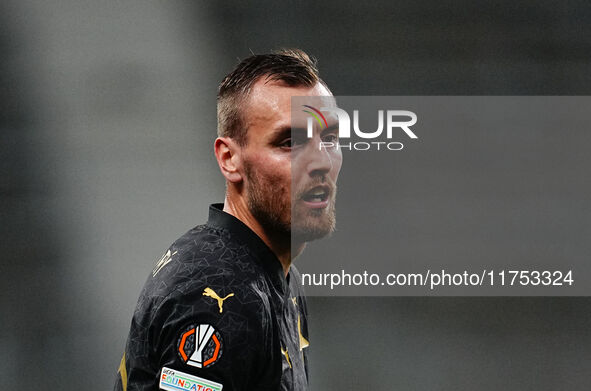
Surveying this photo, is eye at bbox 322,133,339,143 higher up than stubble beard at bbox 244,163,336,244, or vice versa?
eye at bbox 322,133,339,143

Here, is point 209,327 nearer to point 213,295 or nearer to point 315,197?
point 213,295

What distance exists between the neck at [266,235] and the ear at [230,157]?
0.06 meters

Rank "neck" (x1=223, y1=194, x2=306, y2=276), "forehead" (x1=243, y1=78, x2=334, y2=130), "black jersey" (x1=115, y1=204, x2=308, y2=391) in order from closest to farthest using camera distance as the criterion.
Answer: "black jersey" (x1=115, y1=204, x2=308, y2=391), "forehead" (x1=243, y1=78, x2=334, y2=130), "neck" (x1=223, y1=194, x2=306, y2=276)

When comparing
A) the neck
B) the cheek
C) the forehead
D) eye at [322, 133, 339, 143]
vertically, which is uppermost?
the forehead

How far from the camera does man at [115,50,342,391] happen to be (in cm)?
153

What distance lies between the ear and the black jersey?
0.14 meters

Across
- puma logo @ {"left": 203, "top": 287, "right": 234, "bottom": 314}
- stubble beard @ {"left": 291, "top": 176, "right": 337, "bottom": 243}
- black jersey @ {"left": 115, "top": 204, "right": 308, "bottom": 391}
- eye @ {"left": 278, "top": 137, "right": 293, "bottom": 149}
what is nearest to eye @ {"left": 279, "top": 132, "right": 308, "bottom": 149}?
eye @ {"left": 278, "top": 137, "right": 293, "bottom": 149}

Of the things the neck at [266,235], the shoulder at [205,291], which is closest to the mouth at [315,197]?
the neck at [266,235]

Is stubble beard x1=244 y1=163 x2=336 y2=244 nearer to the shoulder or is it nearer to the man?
the man

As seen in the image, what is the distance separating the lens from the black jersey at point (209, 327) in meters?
1.52

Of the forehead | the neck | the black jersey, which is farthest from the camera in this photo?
the neck

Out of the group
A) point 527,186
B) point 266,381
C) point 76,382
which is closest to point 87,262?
point 76,382

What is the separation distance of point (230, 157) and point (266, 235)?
21cm

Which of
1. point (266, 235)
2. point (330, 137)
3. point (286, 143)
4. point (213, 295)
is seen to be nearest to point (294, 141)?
point (286, 143)
